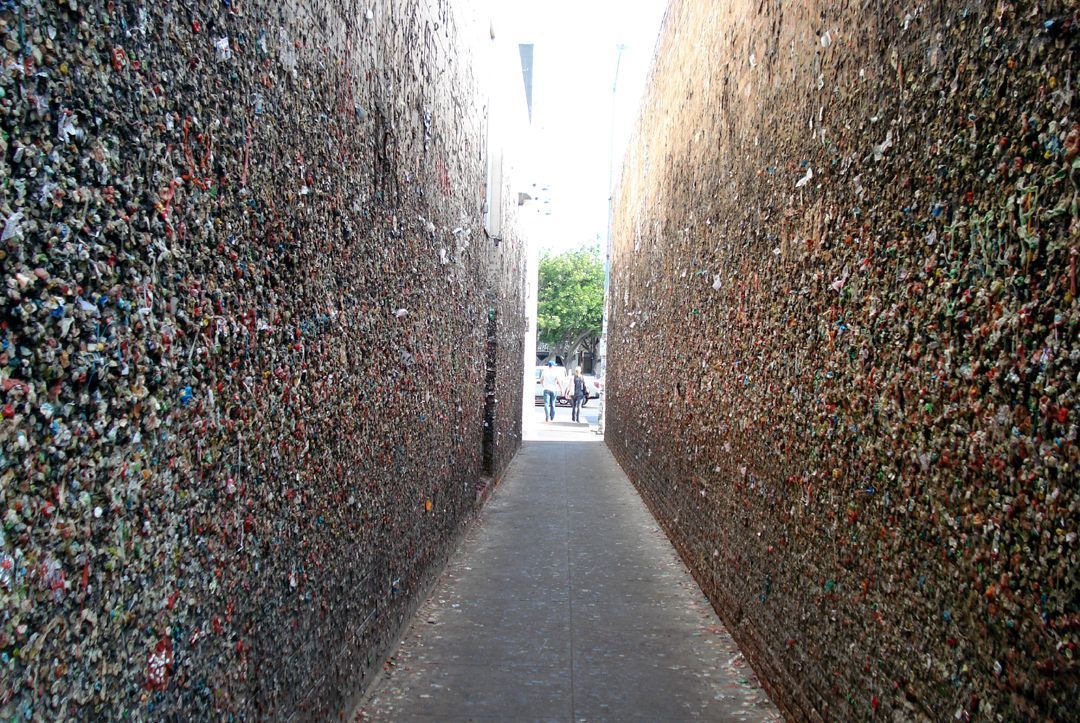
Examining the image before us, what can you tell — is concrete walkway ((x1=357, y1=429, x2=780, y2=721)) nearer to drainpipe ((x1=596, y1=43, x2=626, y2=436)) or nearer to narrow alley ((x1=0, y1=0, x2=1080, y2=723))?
narrow alley ((x1=0, y1=0, x2=1080, y2=723))

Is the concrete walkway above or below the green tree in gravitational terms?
below

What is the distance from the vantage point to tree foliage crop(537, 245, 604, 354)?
4634 cm

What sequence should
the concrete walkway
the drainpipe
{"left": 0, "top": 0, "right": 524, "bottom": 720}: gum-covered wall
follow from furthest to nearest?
the drainpipe
the concrete walkway
{"left": 0, "top": 0, "right": 524, "bottom": 720}: gum-covered wall

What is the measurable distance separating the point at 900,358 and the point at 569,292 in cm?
4408

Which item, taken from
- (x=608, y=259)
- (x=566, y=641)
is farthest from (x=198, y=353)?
(x=608, y=259)

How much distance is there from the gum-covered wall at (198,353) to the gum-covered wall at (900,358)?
1852mm

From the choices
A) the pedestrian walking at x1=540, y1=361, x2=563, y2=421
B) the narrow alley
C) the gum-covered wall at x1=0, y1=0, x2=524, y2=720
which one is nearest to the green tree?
the pedestrian walking at x1=540, y1=361, x2=563, y2=421

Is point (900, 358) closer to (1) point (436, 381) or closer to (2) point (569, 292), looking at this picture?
(1) point (436, 381)

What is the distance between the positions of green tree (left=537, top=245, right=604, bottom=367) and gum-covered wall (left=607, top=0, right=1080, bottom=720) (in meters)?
41.1

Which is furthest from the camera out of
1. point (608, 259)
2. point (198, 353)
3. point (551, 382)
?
point (551, 382)

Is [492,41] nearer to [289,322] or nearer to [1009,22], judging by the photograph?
[289,322]

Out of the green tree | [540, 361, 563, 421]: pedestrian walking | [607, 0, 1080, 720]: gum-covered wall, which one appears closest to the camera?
[607, 0, 1080, 720]: gum-covered wall

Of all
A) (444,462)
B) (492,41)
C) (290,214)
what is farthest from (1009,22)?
(492,41)

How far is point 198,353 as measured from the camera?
2.01m
